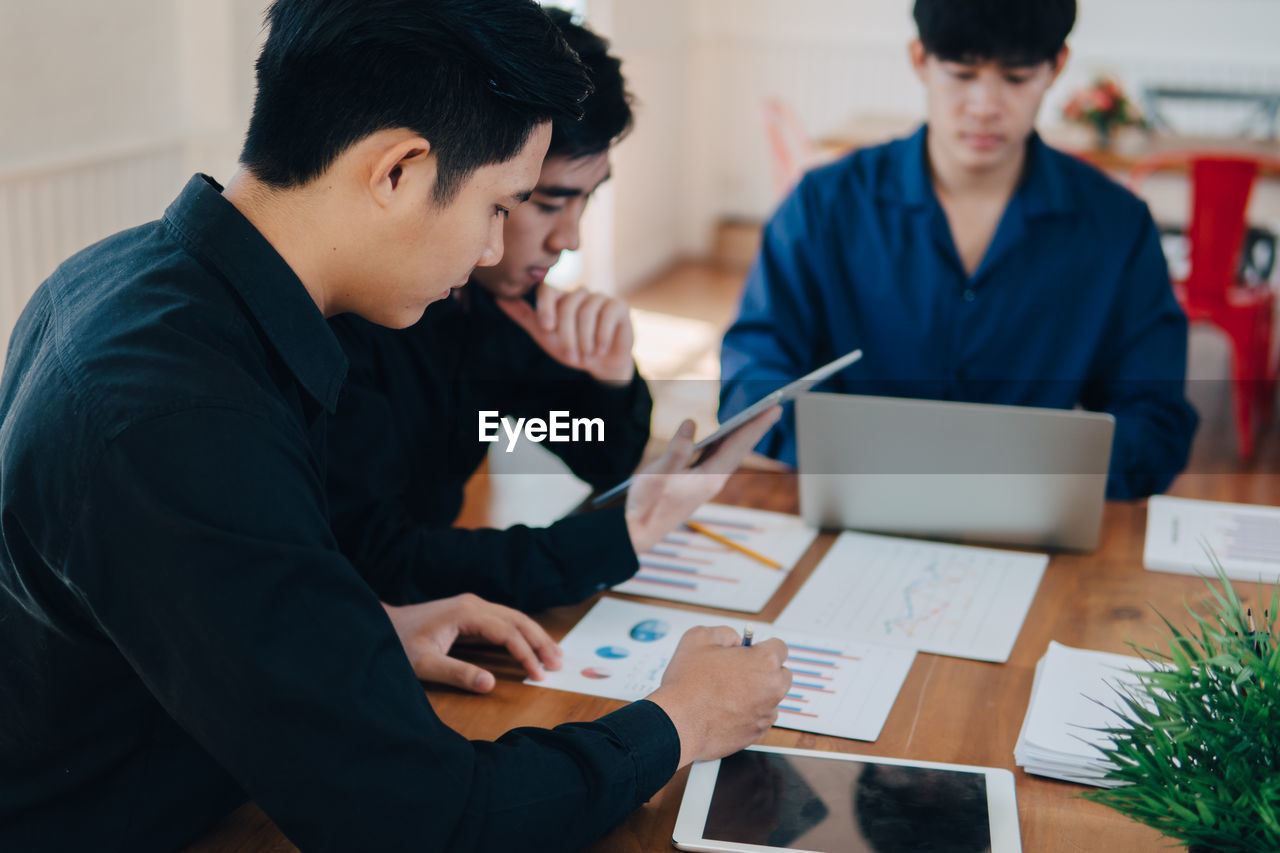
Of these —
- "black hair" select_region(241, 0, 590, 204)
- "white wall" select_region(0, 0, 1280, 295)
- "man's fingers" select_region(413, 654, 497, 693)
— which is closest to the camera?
"black hair" select_region(241, 0, 590, 204)

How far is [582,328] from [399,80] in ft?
2.88

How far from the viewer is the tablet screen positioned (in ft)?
3.27

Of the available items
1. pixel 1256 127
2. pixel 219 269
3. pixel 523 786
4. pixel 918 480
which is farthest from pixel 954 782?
pixel 1256 127

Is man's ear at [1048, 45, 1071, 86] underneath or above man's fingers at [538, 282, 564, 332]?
above

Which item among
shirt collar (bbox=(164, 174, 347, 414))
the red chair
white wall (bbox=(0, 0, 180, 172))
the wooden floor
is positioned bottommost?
the wooden floor

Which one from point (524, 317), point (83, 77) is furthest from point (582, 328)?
point (83, 77)

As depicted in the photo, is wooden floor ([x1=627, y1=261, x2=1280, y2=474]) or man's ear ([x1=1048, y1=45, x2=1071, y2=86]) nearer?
man's ear ([x1=1048, y1=45, x2=1071, y2=86])

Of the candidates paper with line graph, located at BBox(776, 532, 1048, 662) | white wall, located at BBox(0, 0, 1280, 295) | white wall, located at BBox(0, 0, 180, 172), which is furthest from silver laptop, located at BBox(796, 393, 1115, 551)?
white wall, located at BBox(0, 0, 1280, 295)

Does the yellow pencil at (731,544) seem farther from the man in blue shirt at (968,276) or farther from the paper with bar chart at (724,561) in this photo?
the man in blue shirt at (968,276)

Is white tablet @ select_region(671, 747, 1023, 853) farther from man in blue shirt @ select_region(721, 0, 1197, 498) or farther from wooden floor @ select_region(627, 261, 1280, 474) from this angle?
wooden floor @ select_region(627, 261, 1280, 474)

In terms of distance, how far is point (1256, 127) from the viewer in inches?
225

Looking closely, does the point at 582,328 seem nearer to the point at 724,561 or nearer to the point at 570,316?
the point at 570,316

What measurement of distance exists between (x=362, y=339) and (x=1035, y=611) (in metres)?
0.85

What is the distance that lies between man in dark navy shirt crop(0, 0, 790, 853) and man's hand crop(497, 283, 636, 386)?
2.33 ft
